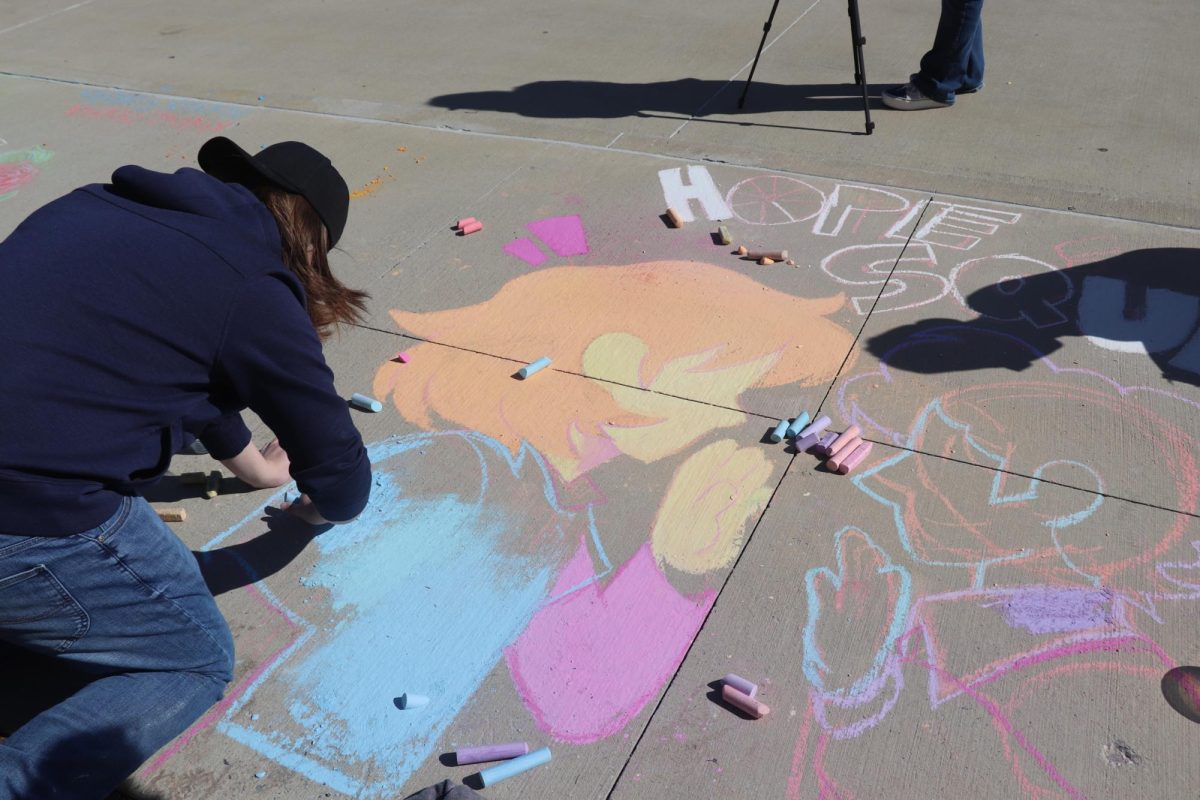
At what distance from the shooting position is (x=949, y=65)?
19.4ft

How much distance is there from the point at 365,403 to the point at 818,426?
68.1 inches

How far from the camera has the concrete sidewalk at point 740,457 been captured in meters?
2.57

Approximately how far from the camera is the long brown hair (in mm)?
2398

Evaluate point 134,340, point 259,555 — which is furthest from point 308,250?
point 259,555

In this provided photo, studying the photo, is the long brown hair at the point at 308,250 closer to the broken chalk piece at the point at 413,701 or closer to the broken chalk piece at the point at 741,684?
the broken chalk piece at the point at 413,701

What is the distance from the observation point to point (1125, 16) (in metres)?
7.48

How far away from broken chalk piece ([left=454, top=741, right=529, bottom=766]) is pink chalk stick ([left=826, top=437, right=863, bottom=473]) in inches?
56.9

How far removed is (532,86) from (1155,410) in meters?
4.71

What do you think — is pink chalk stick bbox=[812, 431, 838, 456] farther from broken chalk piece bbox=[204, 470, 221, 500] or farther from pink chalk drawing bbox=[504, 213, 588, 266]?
broken chalk piece bbox=[204, 470, 221, 500]

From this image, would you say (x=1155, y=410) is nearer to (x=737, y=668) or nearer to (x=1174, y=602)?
(x=1174, y=602)

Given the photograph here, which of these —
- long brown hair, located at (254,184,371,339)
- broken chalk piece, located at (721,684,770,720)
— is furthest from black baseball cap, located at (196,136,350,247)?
broken chalk piece, located at (721,684,770,720)

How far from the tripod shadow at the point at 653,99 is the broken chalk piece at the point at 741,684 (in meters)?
4.23

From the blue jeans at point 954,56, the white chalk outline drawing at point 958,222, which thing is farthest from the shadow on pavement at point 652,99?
the white chalk outline drawing at point 958,222

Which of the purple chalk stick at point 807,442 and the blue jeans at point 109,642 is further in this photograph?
the purple chalk stick at point 807,442
